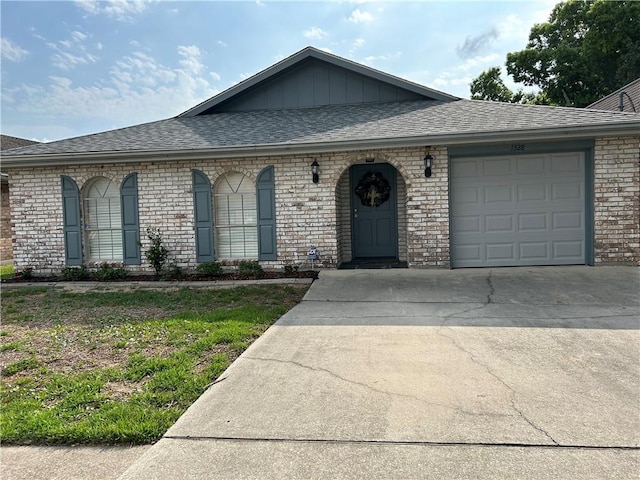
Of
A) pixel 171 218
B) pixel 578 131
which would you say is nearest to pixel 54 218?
pixel 171 218

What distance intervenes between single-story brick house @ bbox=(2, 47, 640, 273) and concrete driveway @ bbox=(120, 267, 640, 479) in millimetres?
3034

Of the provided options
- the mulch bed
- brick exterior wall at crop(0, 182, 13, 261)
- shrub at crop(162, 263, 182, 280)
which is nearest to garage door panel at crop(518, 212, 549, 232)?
the mulch bed

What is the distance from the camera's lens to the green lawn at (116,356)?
9.82 ft

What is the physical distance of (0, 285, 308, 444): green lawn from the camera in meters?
2.99

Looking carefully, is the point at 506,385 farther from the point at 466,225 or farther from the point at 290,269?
the point at 290,269

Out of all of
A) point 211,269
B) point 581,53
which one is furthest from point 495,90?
point 211,269

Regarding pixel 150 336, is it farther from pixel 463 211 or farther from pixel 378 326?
pixel 463 211

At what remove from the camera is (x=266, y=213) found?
9.05m

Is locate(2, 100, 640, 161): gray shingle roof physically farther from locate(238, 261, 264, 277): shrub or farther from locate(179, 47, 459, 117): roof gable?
locate(238, 261, 264, 277): shrub

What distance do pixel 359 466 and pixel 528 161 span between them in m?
7.82

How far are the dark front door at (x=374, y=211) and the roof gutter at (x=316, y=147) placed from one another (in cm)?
192

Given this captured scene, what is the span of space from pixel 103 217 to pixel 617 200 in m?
10.5

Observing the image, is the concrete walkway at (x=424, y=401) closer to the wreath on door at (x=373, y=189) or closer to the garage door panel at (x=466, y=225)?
the garage door panel at (x=466, y=225)

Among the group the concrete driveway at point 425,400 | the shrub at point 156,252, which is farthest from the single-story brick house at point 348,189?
the concrete driveway at point 425,400
